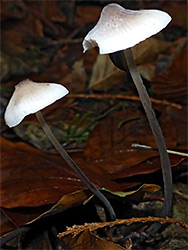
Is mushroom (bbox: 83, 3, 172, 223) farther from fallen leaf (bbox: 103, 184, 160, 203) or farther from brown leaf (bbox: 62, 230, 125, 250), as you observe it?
brown leaf (bbox: 62, 230, 125, 250)

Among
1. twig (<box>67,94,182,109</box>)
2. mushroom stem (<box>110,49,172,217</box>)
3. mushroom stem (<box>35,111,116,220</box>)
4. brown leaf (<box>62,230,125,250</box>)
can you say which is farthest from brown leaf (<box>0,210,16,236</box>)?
twig (<box>67,94,182,109</box>)

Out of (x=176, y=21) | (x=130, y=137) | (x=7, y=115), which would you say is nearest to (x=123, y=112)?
(x=130, y=137)

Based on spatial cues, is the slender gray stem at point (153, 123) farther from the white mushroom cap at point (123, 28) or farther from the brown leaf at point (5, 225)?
the brown leaf at point (5, 225)

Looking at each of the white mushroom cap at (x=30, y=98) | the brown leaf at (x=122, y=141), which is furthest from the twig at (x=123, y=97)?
the white mushroom cap at (x=30, y=98)

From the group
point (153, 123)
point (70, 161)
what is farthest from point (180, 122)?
point (70, 161)

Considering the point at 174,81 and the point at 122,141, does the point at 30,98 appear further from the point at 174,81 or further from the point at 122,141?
the point at 174,81

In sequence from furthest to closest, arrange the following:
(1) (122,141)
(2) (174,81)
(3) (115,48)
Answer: (2) (174,81) → (1) (122,141) → (3) (115,48)

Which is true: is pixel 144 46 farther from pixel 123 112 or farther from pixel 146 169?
pixel 146 169
